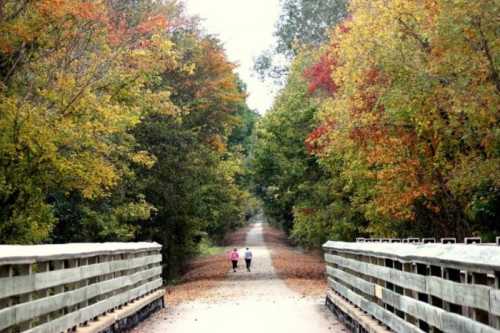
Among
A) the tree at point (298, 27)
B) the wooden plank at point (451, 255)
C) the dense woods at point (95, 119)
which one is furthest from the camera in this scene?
the tree at point (298, 27)

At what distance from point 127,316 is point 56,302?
4595 mm

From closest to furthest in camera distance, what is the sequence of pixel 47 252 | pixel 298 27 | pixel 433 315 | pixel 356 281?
pixel 433 315 < pixel 47 252 < pixel 356 281 < pixel 298 27

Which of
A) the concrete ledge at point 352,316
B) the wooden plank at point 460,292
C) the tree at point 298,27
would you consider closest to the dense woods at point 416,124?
the concrete ledge at point 352,316

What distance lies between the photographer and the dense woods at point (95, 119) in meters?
17.5

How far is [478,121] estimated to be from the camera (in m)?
15.9

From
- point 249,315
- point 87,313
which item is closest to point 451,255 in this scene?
point 87,313

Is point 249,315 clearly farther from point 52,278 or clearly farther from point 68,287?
point 52,278

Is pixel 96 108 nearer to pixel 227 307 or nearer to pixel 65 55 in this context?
pixel 65 55

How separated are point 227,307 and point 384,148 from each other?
6216 millimetres

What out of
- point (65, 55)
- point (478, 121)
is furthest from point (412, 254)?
point (65, 55)

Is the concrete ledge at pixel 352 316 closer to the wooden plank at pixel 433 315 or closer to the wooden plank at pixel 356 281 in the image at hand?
the wooden plank at pixel 356 281

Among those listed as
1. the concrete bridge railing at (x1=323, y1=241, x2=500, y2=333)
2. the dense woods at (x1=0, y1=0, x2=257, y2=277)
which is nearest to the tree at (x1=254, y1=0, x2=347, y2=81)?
the dense woods at (x1=0, y1=0, x2=257, y2=277)

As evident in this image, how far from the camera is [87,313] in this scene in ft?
32.5

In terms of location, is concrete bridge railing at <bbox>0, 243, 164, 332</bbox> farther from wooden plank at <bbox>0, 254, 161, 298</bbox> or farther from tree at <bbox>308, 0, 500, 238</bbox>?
tree at <bbox>308, 0, 500, 238</bbox>
